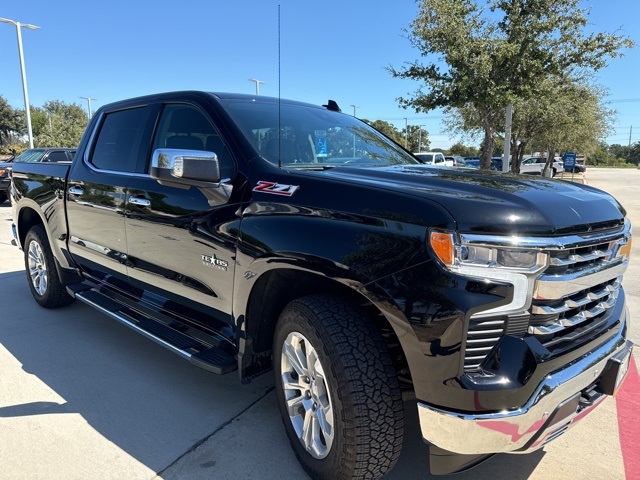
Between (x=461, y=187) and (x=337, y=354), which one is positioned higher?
(x=461, y=187)

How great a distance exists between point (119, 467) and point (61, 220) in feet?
8.84

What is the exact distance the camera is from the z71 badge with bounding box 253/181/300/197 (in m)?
2.36

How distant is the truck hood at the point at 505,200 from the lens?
182cm

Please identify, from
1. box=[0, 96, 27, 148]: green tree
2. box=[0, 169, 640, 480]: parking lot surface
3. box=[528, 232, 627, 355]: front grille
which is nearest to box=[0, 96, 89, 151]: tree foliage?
box=[0, 96, 27, 148]: green tree

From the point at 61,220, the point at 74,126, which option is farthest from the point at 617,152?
the point at 61,220

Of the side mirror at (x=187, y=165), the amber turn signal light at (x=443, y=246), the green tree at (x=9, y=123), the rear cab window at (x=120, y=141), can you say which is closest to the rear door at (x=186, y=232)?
the side mirror at (x=187, y=165)

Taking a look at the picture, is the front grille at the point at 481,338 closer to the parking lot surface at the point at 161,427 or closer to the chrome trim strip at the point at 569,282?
the chrome trim strip at the point at 569,282

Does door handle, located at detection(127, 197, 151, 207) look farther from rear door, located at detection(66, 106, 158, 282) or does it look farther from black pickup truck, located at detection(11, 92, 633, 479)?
rear door, located at detection(66, 106, 158, 282)

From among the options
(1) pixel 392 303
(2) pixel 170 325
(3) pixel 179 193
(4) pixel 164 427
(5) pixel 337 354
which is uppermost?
(3) pixel 179 193

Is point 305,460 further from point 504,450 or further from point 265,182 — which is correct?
point 265,182

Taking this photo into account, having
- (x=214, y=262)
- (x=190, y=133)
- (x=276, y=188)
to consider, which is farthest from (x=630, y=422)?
(x=190, y=133)

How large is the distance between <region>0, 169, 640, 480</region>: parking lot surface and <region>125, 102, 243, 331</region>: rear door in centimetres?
60

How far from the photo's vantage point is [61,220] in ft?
14.4

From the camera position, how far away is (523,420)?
1.77 metres
